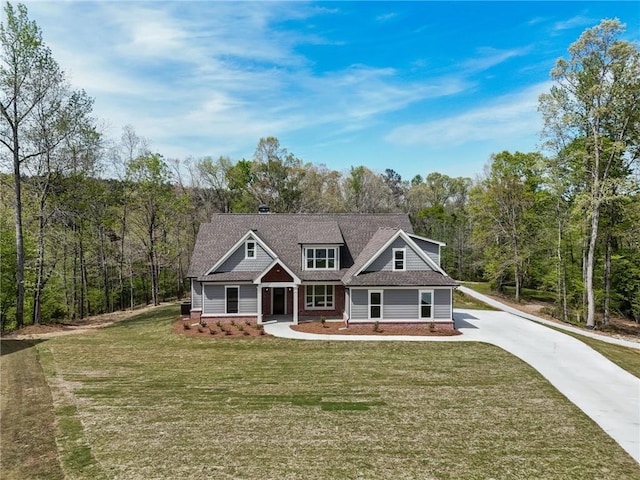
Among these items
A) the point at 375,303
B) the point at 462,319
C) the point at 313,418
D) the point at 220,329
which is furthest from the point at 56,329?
the point at 462,319

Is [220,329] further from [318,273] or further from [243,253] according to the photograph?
[318,273]

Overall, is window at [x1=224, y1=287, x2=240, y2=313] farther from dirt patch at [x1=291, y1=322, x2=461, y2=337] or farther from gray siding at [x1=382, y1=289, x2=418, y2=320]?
gray siding at [x1=382, y1=289, x2=418, y2=320]

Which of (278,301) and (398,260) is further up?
(398,260)

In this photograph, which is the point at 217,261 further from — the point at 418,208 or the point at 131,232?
the point at 418,208

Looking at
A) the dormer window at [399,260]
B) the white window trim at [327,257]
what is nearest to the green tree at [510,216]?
the dormer window at [399,260]

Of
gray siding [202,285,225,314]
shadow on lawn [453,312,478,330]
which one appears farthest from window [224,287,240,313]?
shadow on lawn [453,312,478,330]

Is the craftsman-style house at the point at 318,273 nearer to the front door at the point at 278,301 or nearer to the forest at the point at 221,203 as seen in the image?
the front door at the point at 278,301

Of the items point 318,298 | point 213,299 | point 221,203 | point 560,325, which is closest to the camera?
point 213,299
